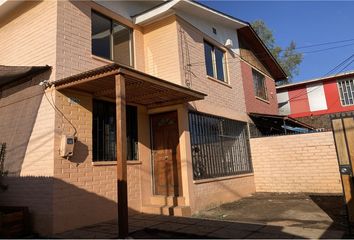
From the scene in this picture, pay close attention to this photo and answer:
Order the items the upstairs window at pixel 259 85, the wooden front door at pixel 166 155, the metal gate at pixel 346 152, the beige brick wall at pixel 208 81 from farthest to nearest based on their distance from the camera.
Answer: the upstairs window at pixel 259 85, the beige brick wall at pixel 208 81, the wooden front door at pixel 166 155, the metal gate at pixel 346 152

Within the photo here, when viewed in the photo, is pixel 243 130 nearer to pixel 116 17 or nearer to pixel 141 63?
pixel 141 63

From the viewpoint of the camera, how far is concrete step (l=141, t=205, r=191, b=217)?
323 inches

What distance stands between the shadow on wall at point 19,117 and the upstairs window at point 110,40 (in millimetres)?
1920

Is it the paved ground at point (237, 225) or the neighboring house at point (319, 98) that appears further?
the neighboring house at point (319, 98)

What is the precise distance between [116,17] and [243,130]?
275 inches

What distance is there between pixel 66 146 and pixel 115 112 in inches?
84.3

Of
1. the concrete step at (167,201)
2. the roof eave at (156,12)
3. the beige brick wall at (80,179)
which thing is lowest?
the concrete step at (167,201)

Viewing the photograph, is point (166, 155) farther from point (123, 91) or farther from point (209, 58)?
point (209, 58)

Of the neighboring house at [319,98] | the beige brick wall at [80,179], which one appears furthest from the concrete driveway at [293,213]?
the neighboring house at [319,98]

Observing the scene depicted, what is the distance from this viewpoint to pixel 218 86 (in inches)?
457

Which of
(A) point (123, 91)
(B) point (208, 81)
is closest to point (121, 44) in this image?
(B) point (208, 81)

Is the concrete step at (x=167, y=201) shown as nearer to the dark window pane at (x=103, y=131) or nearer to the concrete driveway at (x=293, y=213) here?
the concrete driveway at (x=293, y=213)

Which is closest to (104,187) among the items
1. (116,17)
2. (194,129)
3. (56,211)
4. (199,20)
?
(56,211)

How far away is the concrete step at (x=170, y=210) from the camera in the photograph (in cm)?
821
